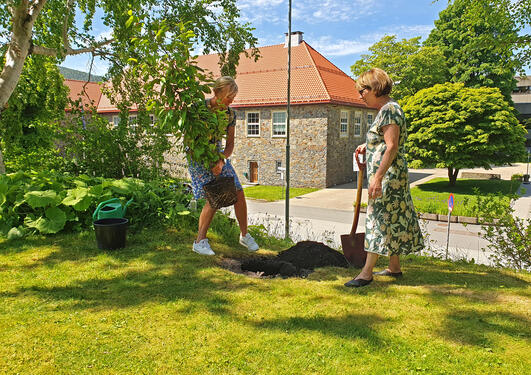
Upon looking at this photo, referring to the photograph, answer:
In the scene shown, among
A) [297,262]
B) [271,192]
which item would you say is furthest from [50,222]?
[271,192]

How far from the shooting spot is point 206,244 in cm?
467

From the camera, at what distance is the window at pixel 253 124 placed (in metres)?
23.7

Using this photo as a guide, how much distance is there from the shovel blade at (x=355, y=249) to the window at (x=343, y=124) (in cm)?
1930

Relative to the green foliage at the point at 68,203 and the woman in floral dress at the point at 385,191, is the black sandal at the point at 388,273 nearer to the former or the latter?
the woman in floral dress at the point at 385,191

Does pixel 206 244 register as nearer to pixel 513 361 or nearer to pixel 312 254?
pixel 312 254

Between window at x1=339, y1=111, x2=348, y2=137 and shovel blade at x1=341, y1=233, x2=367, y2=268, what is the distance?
63.3ft

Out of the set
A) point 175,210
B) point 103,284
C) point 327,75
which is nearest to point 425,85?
point 327,75

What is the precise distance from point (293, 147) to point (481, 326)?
20369 millimetres

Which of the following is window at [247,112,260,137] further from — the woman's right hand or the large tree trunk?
the woman's right hand

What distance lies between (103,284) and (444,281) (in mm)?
3466

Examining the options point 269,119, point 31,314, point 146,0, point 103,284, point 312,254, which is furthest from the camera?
point 269,119

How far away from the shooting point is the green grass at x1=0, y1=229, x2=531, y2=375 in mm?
2389

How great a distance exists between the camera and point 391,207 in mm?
3553

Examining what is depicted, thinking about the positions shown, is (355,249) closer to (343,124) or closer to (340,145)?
(340,145)
